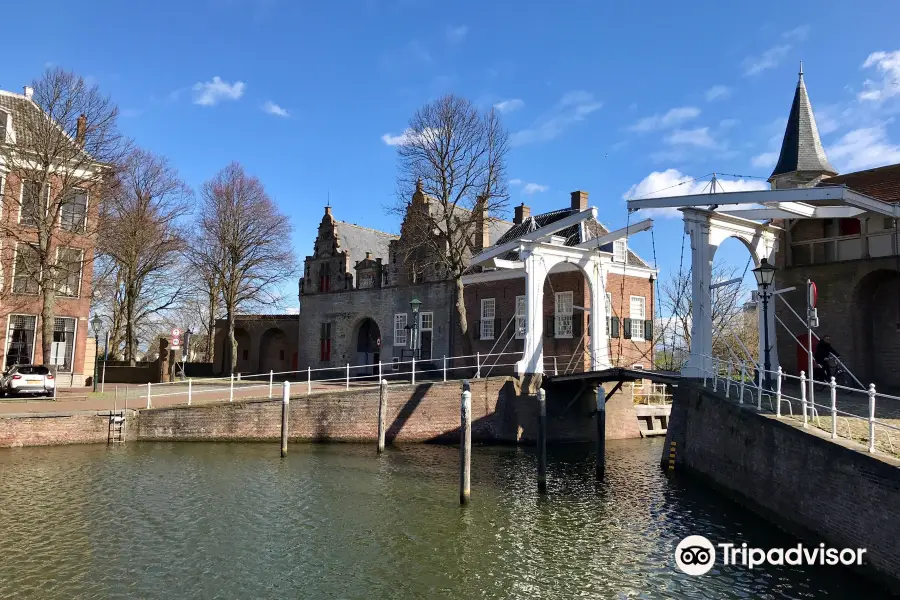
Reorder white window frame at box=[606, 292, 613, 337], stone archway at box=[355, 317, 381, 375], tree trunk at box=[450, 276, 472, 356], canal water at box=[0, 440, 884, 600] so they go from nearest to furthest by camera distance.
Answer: canal water at box=[0, 440, 884, 600]
tree trunk at box=[450, 276, 472, 356]
white window frame at box=[606, 292, 613, 337]
stone archway at box=[355, 317, 381, 375]

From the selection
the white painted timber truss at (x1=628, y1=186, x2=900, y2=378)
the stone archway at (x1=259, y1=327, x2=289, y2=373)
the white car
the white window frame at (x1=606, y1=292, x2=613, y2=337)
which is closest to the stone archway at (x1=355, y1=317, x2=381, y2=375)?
the stone archway at (x1=259, y1=327, x2=289, y2=373)

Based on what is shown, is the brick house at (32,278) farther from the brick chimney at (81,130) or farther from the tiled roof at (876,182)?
the tiled roof at (876,182)

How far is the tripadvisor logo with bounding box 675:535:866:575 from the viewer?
9179 millimetres

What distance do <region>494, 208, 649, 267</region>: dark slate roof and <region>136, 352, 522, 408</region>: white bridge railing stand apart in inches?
194

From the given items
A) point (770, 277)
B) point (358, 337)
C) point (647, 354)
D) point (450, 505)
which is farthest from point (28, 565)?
point (358, 337)

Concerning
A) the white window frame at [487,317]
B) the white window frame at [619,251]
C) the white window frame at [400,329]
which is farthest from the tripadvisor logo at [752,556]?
the white window frame at [400,329]

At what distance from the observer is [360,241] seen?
37.8 m

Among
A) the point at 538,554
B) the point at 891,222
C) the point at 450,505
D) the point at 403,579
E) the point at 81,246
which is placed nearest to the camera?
the point at 403,579

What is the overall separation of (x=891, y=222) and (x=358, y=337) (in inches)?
990

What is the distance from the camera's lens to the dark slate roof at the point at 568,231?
2681 cm

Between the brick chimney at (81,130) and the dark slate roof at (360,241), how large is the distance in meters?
15.1

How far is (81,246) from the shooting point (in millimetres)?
26141

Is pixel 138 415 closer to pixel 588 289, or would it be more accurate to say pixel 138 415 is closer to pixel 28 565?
pixel 28 565

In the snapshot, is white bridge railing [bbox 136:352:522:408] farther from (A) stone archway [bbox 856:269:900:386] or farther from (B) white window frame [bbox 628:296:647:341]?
(A) stone archway [bbox 856:269:900:386]
